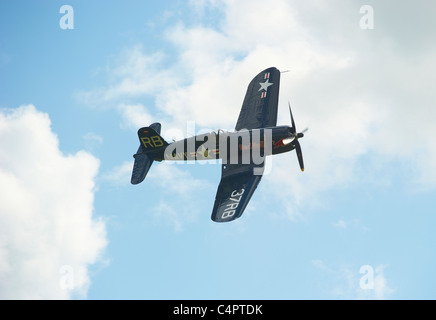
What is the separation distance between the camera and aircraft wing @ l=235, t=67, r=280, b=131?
98.2 feet

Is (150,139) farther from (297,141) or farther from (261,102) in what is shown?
(297,141)

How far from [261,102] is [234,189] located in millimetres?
6667

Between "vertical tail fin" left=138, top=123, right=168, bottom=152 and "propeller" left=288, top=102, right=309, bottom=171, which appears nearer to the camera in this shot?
"propeller" left=288, top=102, right=309, bottom=171

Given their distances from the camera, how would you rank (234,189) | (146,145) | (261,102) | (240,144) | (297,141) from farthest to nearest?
(261,102), (146,145), (240,144), (297,141), (234,189)

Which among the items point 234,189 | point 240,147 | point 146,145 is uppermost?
point 146,145

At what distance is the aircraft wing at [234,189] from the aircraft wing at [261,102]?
10.9 feet

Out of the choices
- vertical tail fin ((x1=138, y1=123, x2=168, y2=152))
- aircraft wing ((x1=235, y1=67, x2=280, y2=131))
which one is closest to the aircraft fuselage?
vertical tail fin ((x1=138, y1=123, x2=168, y2=152))

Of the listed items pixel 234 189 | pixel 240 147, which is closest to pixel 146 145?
pixel 240 147

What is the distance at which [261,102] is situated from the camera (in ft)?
101

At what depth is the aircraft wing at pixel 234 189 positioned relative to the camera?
25.1 meters

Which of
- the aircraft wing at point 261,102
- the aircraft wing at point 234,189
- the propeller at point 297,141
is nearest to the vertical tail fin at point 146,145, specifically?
the aircraft wing at point 234,189

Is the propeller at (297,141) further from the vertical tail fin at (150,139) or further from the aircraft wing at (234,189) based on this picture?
the vertical tail fin at (150,139)

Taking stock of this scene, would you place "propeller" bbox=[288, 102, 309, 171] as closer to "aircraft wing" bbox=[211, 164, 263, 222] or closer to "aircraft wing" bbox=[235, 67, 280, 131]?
"aircraft wing" bbox=[211, 164, 263, 222]
